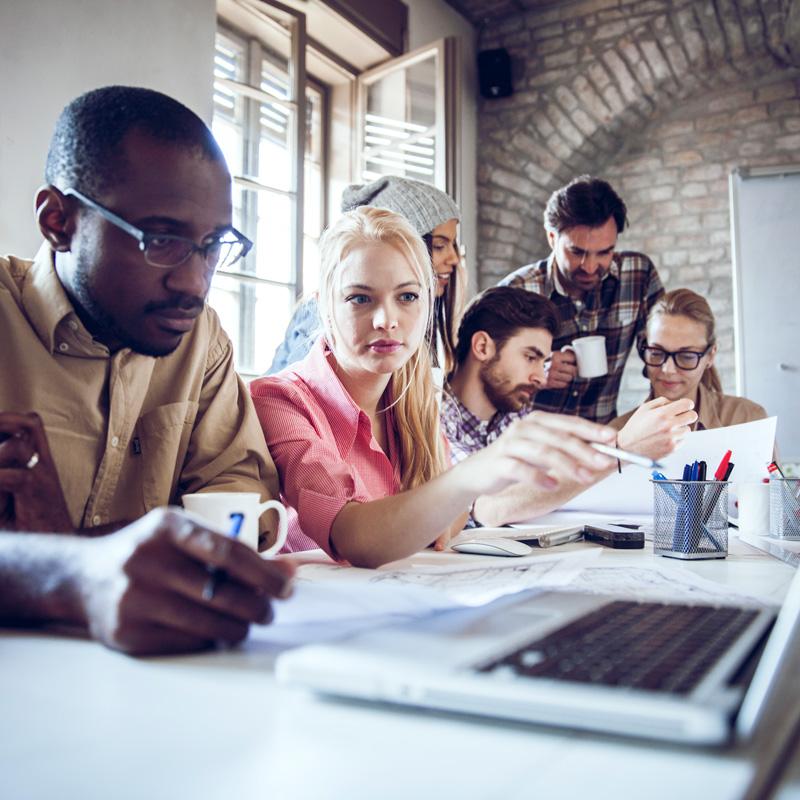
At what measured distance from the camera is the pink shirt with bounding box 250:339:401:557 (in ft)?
3.93

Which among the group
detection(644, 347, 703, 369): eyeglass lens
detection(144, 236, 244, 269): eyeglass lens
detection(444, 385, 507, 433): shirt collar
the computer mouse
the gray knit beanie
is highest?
the gray knit beanie

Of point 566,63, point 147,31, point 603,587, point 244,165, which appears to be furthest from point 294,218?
point 603,587

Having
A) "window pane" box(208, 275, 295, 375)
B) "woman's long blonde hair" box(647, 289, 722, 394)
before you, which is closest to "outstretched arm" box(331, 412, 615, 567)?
"woman's long blonde hair" box(647, 289, 722, 394)

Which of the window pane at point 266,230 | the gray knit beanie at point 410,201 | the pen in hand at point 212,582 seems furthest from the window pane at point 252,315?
the pen in hand at point 212,582

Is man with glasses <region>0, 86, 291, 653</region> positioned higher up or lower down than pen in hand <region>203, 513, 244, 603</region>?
higher up

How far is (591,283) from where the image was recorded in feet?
9.91

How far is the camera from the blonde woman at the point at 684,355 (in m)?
2.68

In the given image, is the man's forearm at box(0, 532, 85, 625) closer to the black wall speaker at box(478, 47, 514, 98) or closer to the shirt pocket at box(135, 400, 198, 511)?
the shirt pocket at box(135, 400, 198, 511)

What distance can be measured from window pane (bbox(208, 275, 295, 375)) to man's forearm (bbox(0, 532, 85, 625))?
2814 millimetres

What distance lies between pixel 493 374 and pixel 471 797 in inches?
80.5

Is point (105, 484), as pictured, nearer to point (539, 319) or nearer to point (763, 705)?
point (763, 705)

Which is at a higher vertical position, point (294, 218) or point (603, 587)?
point (294, 218)

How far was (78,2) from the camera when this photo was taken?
2.62m

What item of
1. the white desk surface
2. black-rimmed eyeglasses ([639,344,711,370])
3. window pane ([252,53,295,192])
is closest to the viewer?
the white desk surface
